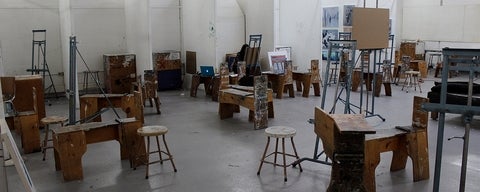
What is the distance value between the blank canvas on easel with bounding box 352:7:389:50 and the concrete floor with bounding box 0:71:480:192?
54.4 inches

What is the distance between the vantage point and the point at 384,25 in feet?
20.0

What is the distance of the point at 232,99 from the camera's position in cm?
694

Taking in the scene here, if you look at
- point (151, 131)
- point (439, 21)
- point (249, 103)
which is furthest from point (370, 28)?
point (439, 21)

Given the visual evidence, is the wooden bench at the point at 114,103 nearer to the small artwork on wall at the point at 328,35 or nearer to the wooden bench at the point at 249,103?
the wooden bench at the point at 249,103

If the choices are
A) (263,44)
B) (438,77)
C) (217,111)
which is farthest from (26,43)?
(438,77)

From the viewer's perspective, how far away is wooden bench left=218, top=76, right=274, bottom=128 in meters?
6.41

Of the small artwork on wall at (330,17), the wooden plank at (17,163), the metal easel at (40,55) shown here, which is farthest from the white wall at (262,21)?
the wooden plank at (17,163)

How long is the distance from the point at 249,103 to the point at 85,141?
2.76m

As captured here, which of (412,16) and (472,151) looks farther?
(412,16)

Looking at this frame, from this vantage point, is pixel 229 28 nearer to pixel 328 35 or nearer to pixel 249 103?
pixel 328 35

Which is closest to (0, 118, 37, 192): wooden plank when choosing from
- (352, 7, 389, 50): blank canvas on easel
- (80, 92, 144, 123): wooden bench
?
(80, 92, 144, 123): wooden bench

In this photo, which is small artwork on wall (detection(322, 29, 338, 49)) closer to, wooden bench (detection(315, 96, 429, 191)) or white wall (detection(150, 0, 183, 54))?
white wall (detection(150, 0, 183, 54))

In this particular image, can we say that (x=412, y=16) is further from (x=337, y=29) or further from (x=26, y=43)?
(x=26, y=43)

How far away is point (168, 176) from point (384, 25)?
3741 millimetres
